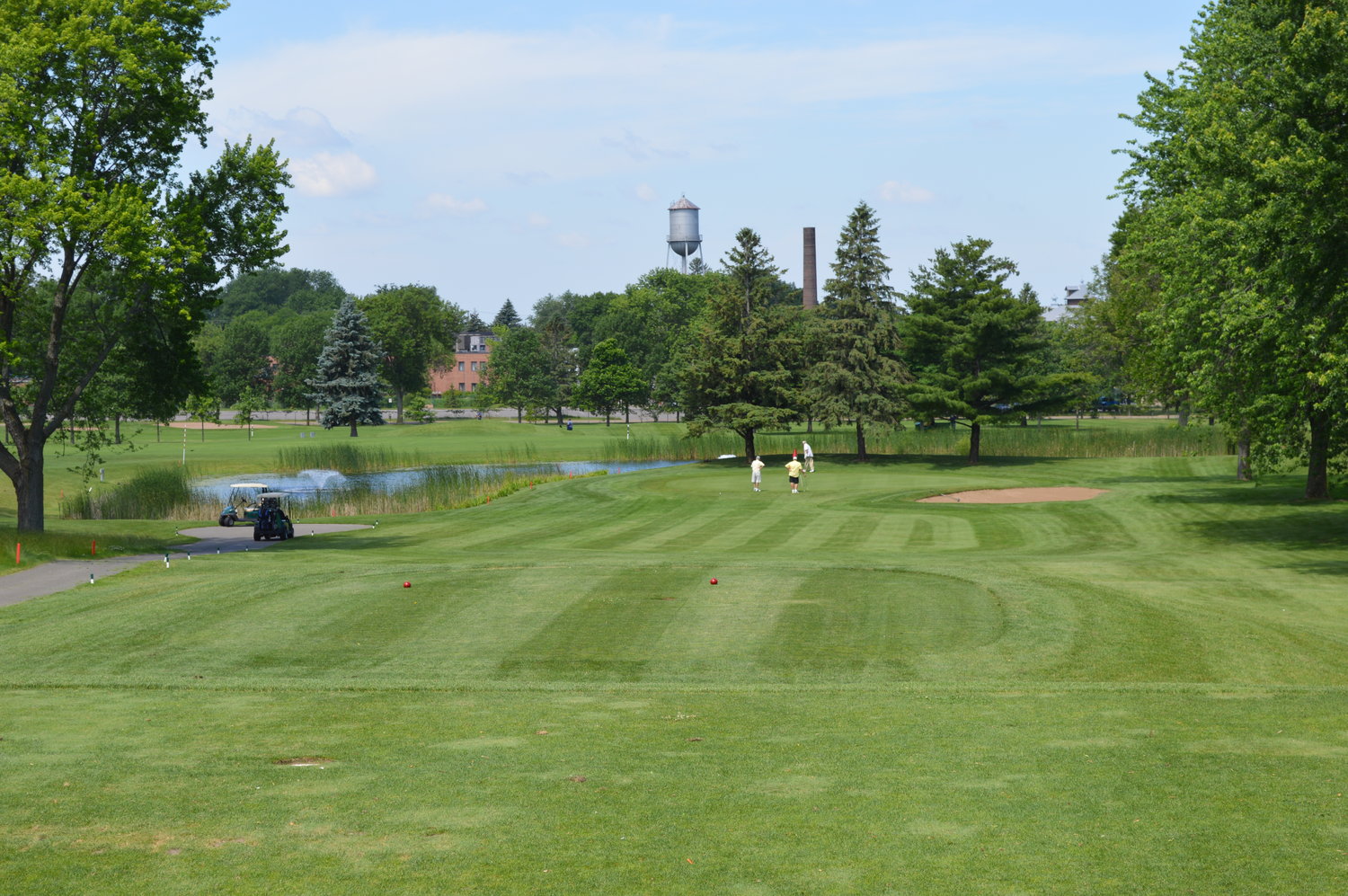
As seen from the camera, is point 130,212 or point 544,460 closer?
point 130,212

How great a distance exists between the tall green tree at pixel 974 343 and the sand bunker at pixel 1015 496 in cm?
1898

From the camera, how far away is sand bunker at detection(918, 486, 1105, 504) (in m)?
41.9

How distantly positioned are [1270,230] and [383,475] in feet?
182

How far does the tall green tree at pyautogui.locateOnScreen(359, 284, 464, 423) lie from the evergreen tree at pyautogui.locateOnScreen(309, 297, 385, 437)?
855 inches

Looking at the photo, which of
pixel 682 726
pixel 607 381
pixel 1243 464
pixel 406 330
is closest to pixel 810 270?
pixel 607 381

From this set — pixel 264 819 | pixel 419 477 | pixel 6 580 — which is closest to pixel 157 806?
pixel 264 819

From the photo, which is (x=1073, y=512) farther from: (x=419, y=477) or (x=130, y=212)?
(x=419, y=477)

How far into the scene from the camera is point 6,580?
23.8 m

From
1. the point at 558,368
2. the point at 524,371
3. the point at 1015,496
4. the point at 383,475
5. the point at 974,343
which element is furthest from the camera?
the point at 558,368

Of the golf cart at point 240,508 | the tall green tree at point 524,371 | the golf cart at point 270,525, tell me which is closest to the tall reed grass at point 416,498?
the golf cart at point 240,508

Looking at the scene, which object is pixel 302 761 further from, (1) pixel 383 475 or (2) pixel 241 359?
(2) pixel 241 359

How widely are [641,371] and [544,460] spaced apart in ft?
211

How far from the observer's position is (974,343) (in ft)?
212

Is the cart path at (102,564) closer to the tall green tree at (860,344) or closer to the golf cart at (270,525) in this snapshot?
the golf cart at (270,525)
